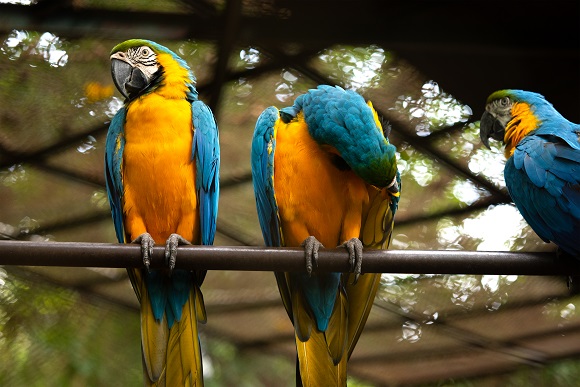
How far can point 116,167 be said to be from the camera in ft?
8.57

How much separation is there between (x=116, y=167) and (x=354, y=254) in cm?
96

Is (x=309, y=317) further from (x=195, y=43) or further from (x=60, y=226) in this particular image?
(x=60, y=226)

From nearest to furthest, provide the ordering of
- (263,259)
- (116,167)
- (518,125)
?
(263,259)
(116,167)
(518,125)

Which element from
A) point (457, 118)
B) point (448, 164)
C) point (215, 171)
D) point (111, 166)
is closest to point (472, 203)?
point (448, 164)

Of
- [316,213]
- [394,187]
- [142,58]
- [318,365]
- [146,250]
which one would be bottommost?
[318,365]

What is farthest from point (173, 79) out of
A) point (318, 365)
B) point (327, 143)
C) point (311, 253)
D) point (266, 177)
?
point (318, 365)

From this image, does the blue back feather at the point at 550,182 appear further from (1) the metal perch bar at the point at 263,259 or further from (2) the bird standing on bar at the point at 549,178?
(1) the metal perch bar at the point at 263,259

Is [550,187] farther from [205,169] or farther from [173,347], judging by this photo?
[173,347]

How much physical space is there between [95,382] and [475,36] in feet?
9.69

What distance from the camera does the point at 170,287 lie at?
2545 mm

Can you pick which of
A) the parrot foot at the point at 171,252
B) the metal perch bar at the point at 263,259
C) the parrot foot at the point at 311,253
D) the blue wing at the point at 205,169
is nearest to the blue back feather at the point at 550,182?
the metal perch bar at the point at 263,259

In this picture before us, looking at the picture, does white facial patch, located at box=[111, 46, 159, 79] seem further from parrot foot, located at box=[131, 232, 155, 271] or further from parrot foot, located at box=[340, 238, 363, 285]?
parrot foot, located at box=[340, 238, 363, 285]

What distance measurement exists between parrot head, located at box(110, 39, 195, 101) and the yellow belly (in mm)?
83

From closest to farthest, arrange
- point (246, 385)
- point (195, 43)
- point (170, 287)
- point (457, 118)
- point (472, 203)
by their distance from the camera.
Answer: point (170, 287)
point (195, 43)
point (457, 118)
point (472, 203)
point (246, 385)
